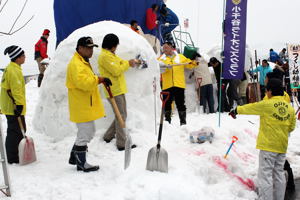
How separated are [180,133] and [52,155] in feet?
7.80

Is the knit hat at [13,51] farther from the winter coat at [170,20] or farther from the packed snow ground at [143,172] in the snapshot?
the winter coat at [170,20]

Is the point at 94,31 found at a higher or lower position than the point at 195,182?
higher

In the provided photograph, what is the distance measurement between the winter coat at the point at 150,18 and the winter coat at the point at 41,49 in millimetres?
3993

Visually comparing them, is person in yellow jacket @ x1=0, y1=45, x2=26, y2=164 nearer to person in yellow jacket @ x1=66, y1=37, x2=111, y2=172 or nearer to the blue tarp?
person in yellow jacket @ x1=66, y1=37, x2=111, y2=172

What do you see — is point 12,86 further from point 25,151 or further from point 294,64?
point 294,64

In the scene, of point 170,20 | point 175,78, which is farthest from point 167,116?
point 170,20

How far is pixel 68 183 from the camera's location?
3846 mm

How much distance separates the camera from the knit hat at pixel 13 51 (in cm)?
459

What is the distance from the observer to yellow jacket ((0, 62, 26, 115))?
4457 mm

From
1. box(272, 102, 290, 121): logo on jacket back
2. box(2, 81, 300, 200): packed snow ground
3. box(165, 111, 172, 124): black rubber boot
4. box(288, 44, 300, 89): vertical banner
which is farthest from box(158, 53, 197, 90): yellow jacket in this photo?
box(288, 44, 300, 89): vertical banner

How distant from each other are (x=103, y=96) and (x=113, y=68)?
1.09 m

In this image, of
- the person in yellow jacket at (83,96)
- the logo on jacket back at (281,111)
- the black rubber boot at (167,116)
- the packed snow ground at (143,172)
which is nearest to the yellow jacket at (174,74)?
the black rubber boot at (167,116)

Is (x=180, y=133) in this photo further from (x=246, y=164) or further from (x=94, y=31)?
(x=94, y=31)

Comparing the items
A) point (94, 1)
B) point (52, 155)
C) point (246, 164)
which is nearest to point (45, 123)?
point (52, 155)
